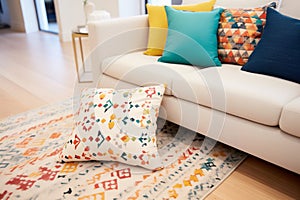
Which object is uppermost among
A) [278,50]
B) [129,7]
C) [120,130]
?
[129,7]

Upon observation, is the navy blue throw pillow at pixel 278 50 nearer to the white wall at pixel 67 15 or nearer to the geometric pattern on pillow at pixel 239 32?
the geometric pattern on pillow at pixel 239 32

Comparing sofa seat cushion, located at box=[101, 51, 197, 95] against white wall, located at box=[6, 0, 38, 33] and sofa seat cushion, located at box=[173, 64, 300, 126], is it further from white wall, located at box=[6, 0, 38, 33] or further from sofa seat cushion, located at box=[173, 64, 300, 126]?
white wall, located at box=[6, 0, 38, 33]

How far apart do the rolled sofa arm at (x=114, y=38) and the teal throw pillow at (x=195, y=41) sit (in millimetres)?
361

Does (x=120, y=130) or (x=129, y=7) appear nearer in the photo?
(x=120, y=130)

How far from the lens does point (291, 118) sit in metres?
1.00

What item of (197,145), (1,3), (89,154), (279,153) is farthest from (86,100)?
(1,3)

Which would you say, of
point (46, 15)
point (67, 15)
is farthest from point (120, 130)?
point (46, 15)

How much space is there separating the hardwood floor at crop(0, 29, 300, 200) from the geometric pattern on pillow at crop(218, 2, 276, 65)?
1.96 ft

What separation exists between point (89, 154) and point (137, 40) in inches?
37.3

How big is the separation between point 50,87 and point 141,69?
46.2 inches

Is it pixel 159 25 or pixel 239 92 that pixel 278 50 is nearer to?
pixel 239 92

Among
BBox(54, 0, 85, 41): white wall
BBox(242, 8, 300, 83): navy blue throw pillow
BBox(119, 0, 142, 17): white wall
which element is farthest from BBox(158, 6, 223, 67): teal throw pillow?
BBox(54, 0, 85, 41): white wall

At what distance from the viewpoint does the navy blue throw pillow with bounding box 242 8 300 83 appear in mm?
1229

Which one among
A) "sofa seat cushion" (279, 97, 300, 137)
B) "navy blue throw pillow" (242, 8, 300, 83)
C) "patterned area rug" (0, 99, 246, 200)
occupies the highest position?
"navy blue throw pillow" (242, 8, 300, 83)
